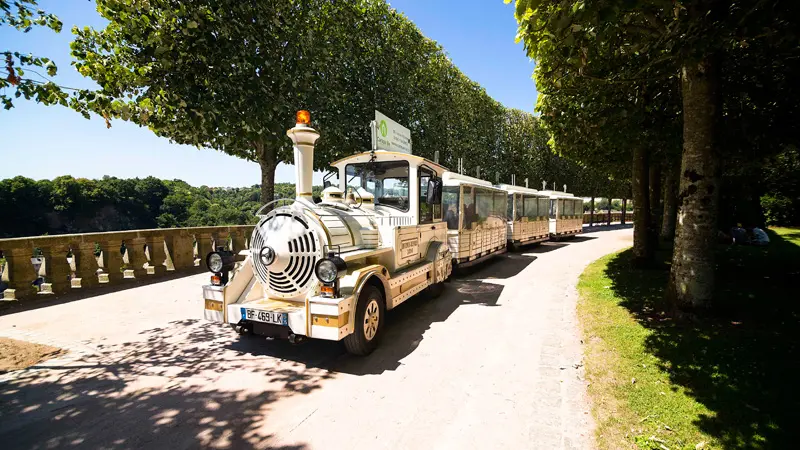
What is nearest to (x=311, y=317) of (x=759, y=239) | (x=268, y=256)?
(x=268, y=256)

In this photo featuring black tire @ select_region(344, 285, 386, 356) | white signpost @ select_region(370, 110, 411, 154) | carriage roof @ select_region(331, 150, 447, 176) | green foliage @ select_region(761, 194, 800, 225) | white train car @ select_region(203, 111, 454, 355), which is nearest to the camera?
white train car @ select_region(203, 111, 454, 355)

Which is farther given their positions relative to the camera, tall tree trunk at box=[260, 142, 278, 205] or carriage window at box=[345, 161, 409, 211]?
tall tree trunk at box=[260, 142, 278, 205]

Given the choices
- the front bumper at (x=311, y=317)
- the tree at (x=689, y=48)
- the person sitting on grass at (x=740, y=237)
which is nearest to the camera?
the tree at (x=689, y=48)

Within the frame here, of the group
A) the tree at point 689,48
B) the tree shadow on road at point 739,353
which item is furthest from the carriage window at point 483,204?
the tree at point 689,48

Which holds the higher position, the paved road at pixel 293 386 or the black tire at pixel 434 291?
the black tire at pixel 434 291

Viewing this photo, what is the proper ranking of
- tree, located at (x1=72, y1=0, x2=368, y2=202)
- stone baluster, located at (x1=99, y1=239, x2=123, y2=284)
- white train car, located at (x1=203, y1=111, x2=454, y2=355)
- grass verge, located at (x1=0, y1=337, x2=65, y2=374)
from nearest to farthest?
white train car, located at (x1=203, y1=111, x2=454, y2=355) < grass verge, located at (x1=0, y1=337, x2=65, y2=374) < tree, located at (x1=72, y1=0, x2=368, y2=202) < stone baluster, located at (x1=99, y1=239, x2=123, y2=284)

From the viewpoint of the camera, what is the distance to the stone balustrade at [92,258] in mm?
7391

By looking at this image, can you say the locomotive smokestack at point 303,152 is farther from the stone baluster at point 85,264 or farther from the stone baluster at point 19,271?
the stone baluster at point 85,264

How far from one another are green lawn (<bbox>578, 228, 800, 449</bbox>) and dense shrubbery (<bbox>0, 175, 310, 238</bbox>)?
37664mm

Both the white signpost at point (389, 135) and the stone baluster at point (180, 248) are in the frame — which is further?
the stone baluster at point (180, 248)

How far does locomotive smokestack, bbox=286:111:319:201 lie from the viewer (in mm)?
5082

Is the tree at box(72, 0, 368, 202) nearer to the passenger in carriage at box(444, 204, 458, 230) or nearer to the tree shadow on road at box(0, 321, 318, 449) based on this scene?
the tree shadow on road at box(0, 321, 318, 449)

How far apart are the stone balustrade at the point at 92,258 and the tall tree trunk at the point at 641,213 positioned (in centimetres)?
1410

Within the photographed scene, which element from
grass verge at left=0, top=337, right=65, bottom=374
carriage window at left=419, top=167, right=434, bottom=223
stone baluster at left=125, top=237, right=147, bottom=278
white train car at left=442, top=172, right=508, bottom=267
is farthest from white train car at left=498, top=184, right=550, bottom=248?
grass verge at left=0, top=337, right=65, bottom=374
